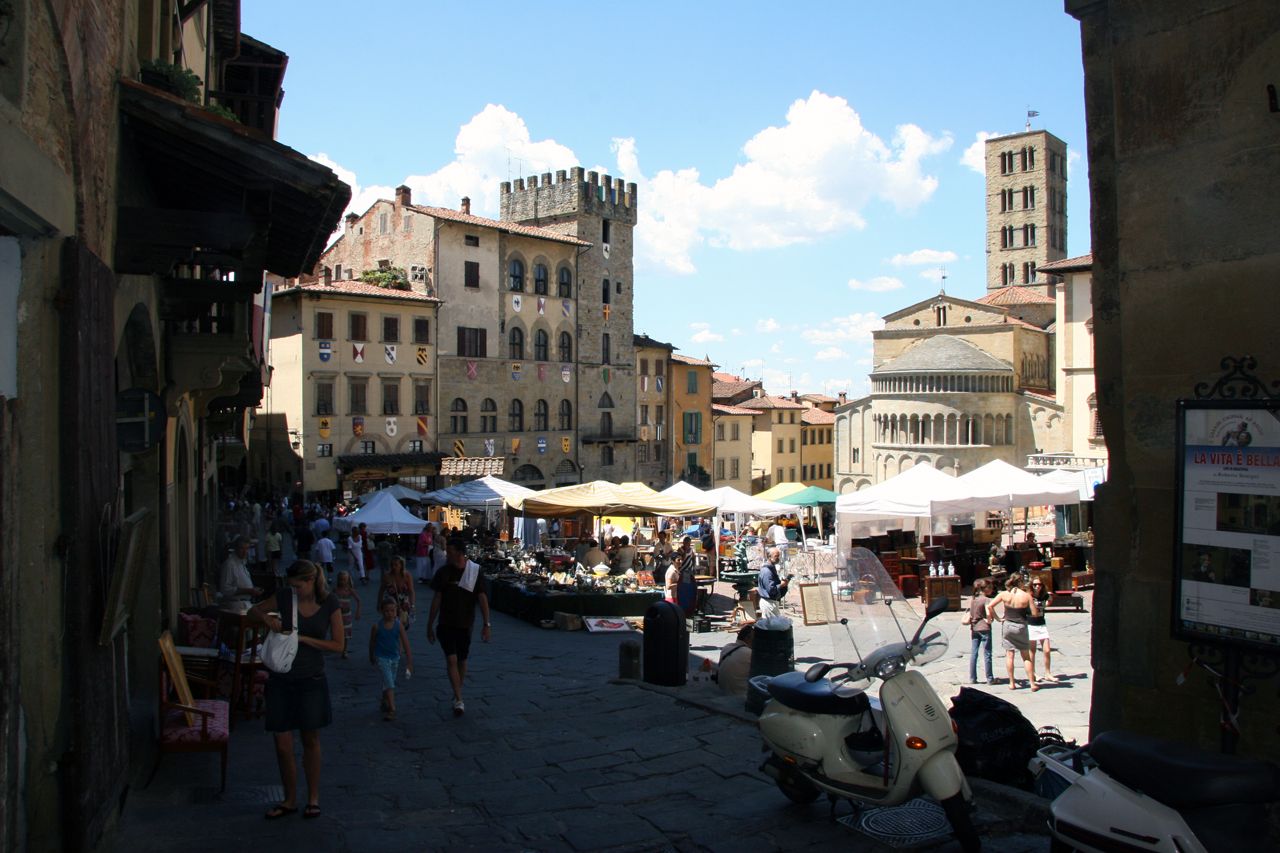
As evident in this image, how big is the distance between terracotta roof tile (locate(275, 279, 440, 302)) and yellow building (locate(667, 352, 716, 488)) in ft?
64.1

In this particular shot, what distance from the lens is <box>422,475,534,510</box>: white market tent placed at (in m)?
22.6

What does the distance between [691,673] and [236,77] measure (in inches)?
512

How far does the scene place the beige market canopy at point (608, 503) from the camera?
63.8 ft

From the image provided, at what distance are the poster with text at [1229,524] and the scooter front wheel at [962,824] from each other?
4.47 ft

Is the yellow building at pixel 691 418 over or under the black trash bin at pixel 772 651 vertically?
over

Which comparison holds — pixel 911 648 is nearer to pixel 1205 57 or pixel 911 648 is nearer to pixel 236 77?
pixel 1205 57

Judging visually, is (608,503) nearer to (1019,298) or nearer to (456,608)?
(456,608)

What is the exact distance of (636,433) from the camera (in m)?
56.2

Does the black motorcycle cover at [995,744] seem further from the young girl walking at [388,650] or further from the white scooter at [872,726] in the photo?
the young girl walking at [388,650]

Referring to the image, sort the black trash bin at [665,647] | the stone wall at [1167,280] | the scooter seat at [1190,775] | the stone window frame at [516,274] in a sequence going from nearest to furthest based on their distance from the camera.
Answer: the scooter seat at [1190,775] < the stone wall at [1167,280] < the black trash bin at [665,647] < the stone window frame at [516,274]

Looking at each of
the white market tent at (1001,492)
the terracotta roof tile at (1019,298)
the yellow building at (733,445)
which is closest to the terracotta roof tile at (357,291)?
the yellow building at (733,445)

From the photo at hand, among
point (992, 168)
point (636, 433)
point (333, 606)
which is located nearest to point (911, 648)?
point (333, 606)

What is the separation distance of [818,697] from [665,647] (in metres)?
3.91

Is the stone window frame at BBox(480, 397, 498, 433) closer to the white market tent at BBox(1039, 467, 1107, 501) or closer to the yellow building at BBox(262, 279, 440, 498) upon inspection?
the yellow building at BBox(262, 279, 440, 498)
